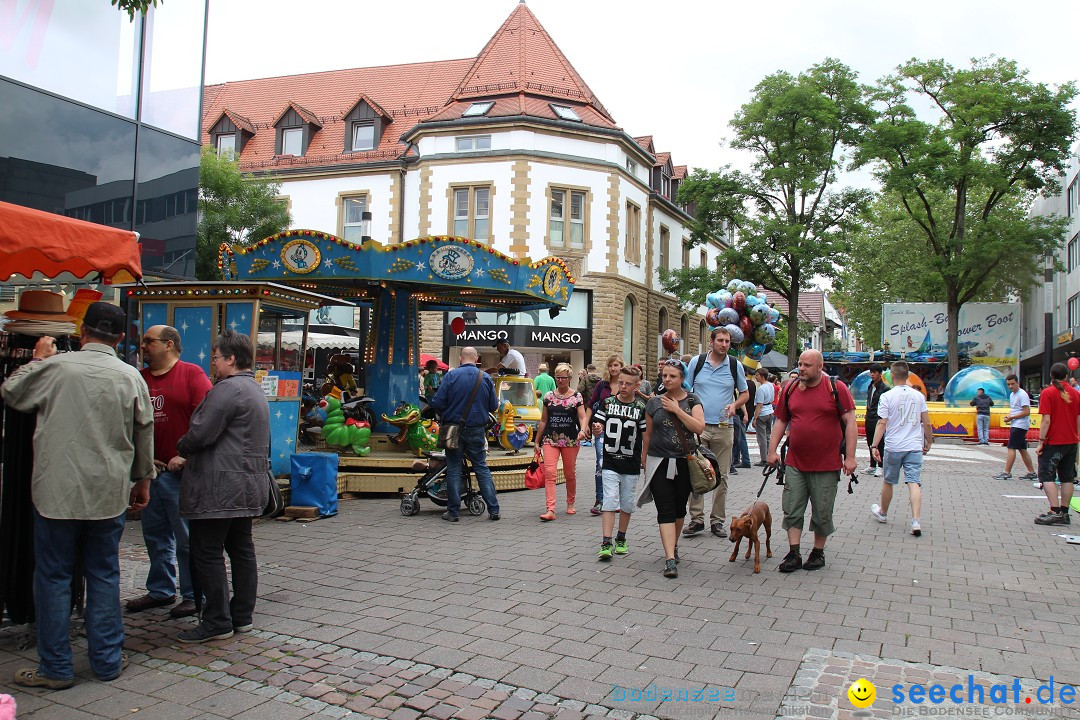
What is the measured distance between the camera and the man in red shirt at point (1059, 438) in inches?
367

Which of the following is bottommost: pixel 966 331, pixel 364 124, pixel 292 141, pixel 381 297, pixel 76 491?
pixel 76 491

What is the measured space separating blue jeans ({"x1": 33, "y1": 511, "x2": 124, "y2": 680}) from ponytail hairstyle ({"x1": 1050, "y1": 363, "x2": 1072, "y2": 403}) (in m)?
9.35

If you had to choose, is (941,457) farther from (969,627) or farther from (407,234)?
(407,234)

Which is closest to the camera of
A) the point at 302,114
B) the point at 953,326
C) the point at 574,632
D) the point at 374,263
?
the point at 574,632

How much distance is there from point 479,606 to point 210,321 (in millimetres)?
5610

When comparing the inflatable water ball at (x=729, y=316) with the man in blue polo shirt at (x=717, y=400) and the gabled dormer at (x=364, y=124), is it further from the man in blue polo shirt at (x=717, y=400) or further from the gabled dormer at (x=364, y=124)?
the gabled dormer at (x=364, y=124)

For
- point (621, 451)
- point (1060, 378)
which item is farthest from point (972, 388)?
point (621, 451)

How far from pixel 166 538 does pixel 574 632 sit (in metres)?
2.80

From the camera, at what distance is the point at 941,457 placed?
18.3m

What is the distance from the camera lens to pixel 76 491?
4250 millimetres

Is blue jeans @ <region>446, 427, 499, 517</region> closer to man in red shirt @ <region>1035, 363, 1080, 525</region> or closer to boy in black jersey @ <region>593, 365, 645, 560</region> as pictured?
boy in black jersey @ <region>593, 365, 645, 560</region>

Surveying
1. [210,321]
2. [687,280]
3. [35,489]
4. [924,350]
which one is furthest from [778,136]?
[35,489]

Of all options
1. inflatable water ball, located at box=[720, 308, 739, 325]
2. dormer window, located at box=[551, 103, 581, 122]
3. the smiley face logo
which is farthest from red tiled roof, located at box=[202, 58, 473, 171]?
the smiley face logo

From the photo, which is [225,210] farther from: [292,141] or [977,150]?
[977,150]
